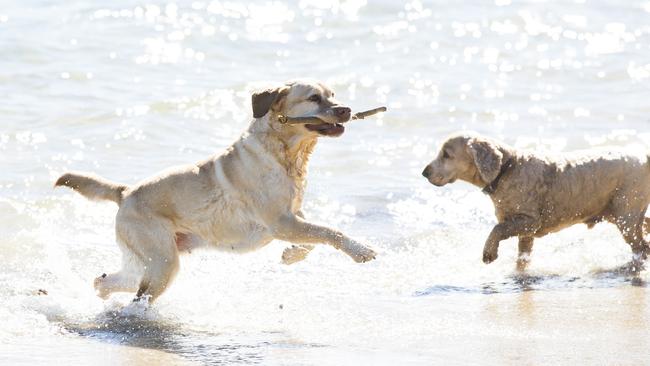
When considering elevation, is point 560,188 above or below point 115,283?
above

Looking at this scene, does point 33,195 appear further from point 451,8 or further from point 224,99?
point 451,8

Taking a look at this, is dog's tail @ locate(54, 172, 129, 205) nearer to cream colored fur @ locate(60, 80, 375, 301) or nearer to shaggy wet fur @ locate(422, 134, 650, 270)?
cream colored fur @ locate(60, 80, 375, 301)

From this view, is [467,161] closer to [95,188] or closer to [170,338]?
[95,188]

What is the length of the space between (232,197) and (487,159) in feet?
7.09

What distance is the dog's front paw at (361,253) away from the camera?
23.5 ft

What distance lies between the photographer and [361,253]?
715cm

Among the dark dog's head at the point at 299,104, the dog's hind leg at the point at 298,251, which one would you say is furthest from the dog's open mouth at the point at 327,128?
the dog's hind leg at the point at 298,251

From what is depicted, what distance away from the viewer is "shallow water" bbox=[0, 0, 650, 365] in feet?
22.6

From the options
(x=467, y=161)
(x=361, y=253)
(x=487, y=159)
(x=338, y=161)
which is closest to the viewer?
(x=361, y=253)

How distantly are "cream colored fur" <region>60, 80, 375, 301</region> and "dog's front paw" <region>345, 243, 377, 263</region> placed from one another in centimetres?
21

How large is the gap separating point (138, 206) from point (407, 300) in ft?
5.95

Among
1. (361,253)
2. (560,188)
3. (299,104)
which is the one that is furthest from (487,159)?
(361,253)

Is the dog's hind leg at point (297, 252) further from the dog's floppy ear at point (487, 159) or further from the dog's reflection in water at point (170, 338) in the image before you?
the dog's floppy ear at point (487, 159)

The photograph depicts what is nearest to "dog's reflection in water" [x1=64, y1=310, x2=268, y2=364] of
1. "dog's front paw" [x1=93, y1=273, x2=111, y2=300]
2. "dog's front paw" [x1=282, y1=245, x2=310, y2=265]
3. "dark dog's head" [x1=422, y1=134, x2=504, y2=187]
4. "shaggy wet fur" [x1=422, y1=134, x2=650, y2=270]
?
"dog's front paw" [x1=93, y1=273, x2=111, y2=300]
